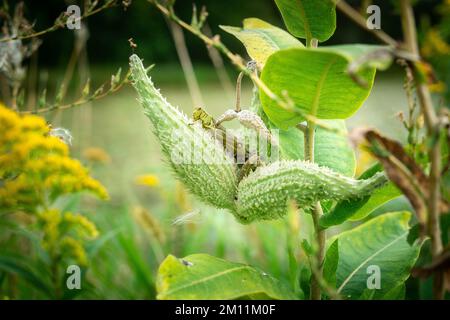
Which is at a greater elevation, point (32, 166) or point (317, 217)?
point (32, 166)

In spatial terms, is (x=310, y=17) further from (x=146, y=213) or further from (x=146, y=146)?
(x=146, y=146)

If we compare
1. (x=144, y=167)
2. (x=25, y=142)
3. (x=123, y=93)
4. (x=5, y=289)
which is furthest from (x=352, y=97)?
(x=123, y=93)

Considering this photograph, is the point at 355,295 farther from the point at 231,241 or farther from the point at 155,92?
the point at 231,241

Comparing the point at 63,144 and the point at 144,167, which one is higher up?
the point at 144,167

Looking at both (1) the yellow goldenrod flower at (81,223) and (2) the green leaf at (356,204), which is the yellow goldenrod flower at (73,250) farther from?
(2) the green leaf at (356,204)

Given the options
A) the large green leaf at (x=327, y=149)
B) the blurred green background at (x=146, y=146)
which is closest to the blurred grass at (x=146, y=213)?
the blurred green background at (x=146, y=146)

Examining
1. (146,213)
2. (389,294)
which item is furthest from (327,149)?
(146,213)
